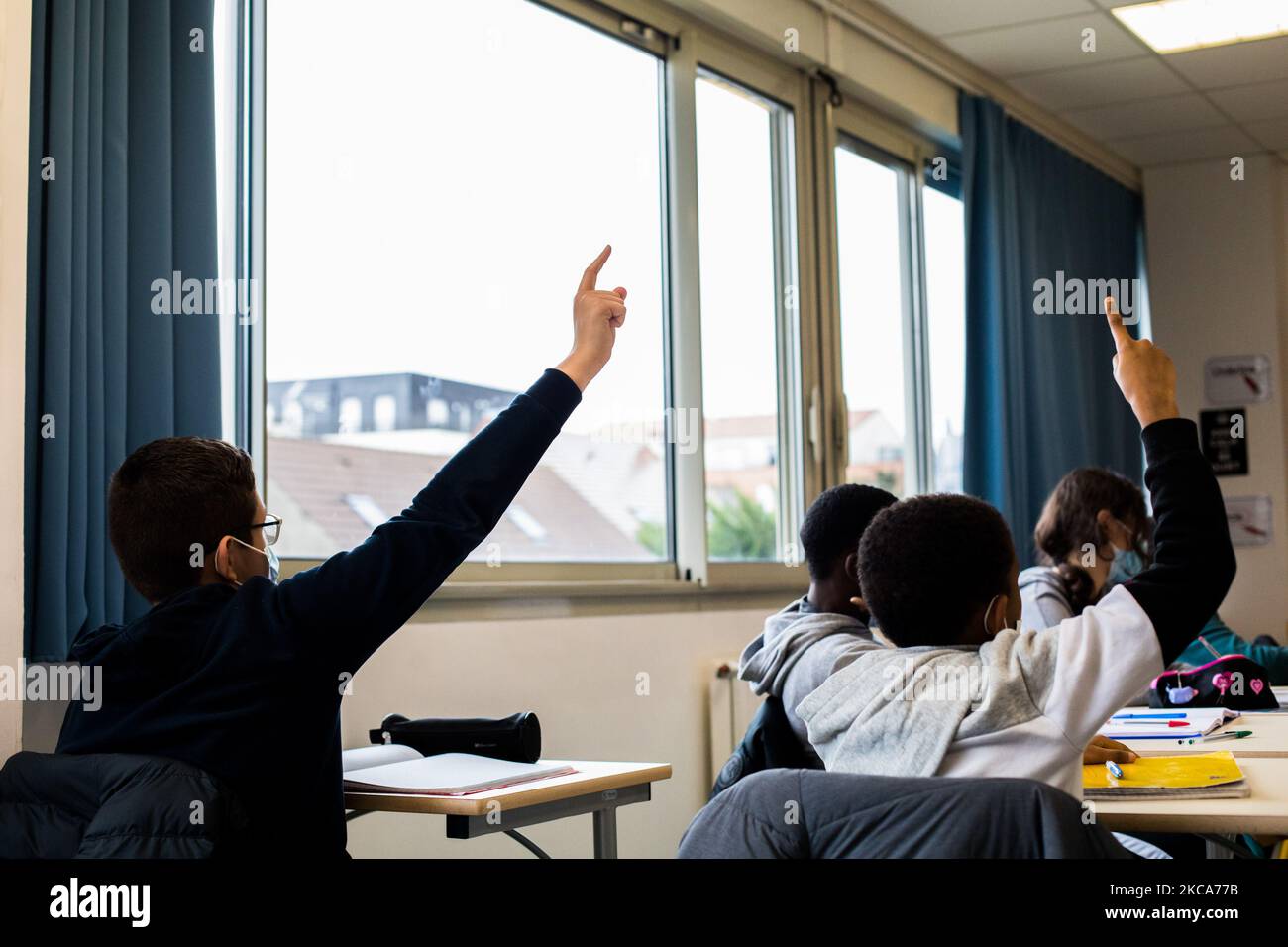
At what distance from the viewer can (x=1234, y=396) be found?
6.46 meters

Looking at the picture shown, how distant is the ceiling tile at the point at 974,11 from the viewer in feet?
15.4

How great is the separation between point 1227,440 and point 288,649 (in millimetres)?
5817

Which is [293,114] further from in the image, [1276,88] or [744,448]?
[1276,88]

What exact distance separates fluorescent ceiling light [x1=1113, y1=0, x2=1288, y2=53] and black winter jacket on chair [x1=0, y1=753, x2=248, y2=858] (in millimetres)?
4322

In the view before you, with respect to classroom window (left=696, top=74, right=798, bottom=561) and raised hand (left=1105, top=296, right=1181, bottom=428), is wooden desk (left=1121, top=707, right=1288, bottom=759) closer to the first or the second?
raised hand (left=1105, top=296, right=1181, bottom=428)

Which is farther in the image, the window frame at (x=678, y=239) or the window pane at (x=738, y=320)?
the window pane at (x=738, y=320)

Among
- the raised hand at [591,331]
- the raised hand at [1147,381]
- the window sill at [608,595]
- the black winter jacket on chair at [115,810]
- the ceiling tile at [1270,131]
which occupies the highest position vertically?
the ceiling tile at [1270,131]

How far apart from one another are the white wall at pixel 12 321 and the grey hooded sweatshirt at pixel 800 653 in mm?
1047

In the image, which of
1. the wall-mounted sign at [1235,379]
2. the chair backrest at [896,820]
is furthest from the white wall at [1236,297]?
the chair backrest at [896,820]

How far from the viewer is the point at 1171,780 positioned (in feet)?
5.86

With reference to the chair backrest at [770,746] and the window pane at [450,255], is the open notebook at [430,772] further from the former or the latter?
the window pane at [450,255]

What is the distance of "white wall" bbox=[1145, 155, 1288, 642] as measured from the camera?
6.38 m

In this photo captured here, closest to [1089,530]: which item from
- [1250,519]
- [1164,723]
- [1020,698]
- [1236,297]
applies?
[1164,723]

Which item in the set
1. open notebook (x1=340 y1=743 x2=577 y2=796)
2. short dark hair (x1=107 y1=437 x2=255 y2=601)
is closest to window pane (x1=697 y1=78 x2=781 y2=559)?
open notebook (x1=340 y1=743 x2=577 y2=796)
